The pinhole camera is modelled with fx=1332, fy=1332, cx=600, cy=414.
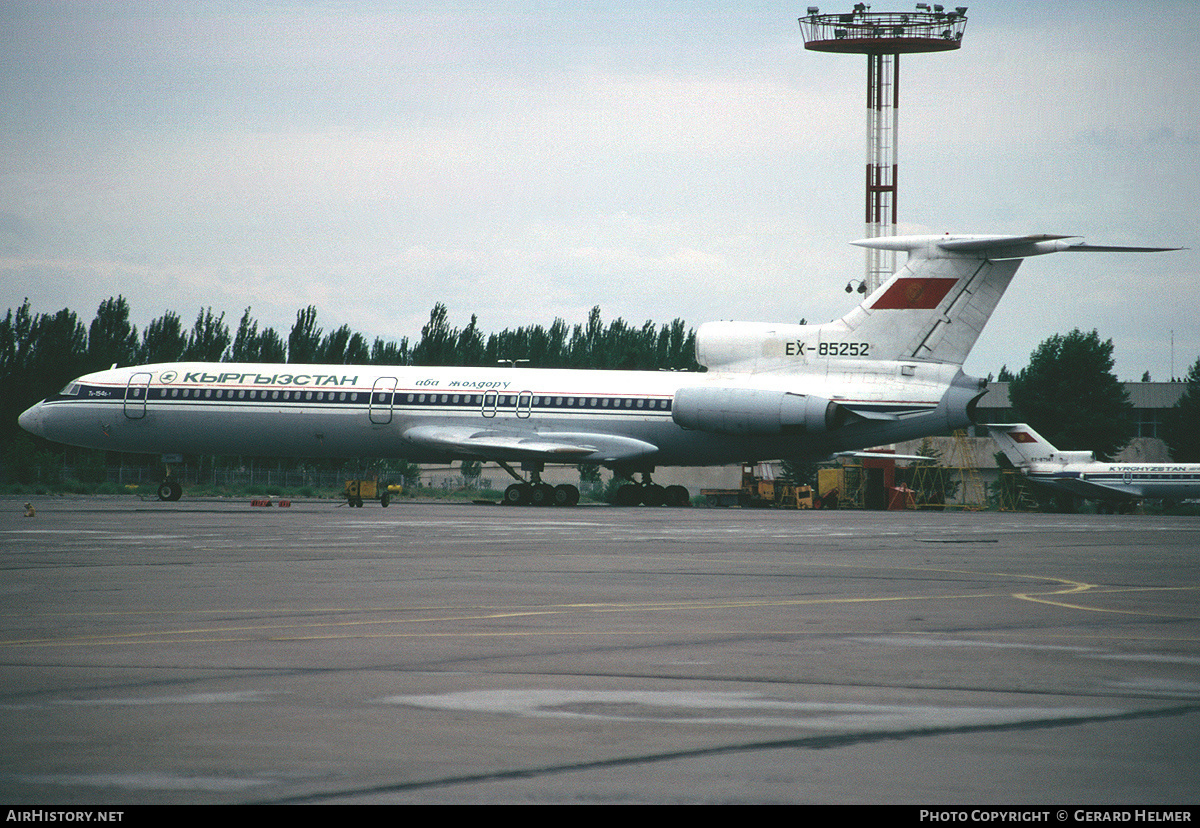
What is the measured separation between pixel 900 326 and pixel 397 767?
37760mm

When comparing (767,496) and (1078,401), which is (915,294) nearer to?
(767,496)

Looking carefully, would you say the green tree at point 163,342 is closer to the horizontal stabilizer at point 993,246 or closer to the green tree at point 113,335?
the green tree at point 113,335

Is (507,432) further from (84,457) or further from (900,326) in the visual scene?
(84,457)

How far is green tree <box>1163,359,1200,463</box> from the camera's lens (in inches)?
3371

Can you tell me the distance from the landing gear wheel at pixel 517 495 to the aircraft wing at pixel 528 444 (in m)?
1.11

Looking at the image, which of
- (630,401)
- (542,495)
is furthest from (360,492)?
(630,401)

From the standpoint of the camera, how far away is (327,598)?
12.5 meters

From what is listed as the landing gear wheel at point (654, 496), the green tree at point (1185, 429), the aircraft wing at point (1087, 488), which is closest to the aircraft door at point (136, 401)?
the landing gear wheel at point (654, 496)

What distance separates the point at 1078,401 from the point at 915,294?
47095mm

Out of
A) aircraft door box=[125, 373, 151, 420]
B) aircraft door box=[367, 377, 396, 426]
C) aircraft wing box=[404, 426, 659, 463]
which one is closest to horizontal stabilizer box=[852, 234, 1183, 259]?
aircraft wing box=[404, 426, 659, 463]

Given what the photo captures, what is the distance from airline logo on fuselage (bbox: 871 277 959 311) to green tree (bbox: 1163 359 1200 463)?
52.2 metres

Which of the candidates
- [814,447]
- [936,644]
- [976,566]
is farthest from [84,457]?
[936,644]

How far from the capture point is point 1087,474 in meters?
58.6

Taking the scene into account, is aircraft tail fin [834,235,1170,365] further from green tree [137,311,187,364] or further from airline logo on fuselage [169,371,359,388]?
green tree [137,311,187,364]
